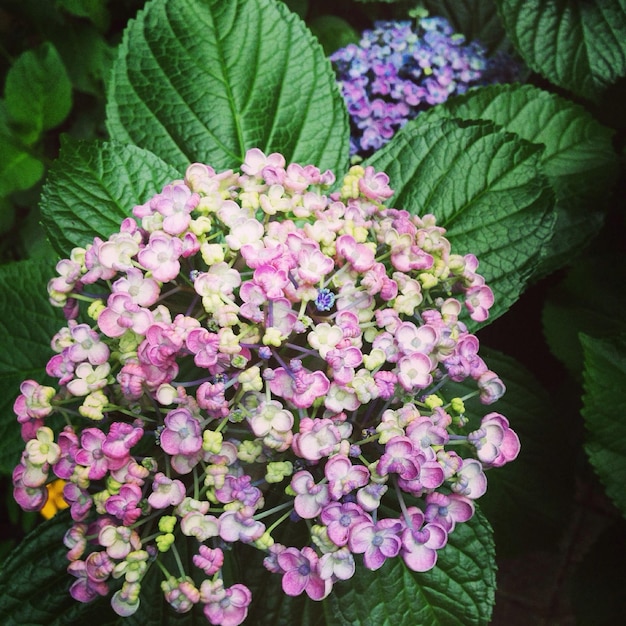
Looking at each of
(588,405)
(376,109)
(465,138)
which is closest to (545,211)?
(465,138)

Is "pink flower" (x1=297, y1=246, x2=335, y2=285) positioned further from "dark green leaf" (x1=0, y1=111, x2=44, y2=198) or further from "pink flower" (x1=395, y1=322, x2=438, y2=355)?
"dark green leaf" (x1=0, y1=111, x2=44, y2=198)

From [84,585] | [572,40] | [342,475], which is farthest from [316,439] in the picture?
[572,40]

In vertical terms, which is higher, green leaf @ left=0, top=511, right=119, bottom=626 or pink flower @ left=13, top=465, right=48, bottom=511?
pink flower @ left=13, top=465, right=48, bottom=511

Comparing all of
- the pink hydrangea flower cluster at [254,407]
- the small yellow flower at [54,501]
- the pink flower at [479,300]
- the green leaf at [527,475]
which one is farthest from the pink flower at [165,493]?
the small yellow flower at [54,501]

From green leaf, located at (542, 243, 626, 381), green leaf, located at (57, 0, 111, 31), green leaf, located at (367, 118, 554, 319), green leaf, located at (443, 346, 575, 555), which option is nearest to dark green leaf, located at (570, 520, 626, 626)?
green leaf, located at (443, 346, 575, 555)

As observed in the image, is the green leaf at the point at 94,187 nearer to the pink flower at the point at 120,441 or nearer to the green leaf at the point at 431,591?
the pink flower at the point at 120,441

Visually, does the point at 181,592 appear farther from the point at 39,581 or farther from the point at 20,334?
the point at 20,334
